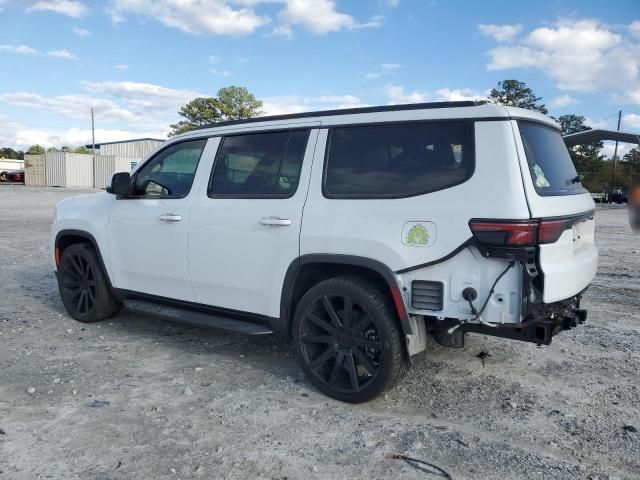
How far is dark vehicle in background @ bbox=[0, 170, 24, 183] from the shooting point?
45438 mm

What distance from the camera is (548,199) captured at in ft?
10.4

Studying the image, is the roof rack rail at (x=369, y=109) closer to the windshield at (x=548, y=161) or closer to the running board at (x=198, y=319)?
the windshield at (x=548, y=161)

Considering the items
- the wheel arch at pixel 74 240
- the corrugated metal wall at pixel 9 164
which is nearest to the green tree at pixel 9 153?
the corrugated metal wall at pixel 9 164

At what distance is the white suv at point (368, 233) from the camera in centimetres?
310

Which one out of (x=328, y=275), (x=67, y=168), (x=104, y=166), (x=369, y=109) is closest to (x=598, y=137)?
(x=369, y=109)

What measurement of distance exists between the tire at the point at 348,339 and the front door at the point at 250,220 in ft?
1.04

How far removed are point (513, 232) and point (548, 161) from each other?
2.64 ft

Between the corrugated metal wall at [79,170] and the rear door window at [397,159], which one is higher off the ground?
the corrugated metal wall at [79,170]

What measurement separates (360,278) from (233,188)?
1356mm

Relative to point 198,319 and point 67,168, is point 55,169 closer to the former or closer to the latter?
point 67,168

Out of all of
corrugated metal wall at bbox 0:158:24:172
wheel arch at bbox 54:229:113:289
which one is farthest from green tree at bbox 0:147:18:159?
wheel arch at bbox 54:229:113:289

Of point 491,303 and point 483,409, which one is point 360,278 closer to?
point 491,303

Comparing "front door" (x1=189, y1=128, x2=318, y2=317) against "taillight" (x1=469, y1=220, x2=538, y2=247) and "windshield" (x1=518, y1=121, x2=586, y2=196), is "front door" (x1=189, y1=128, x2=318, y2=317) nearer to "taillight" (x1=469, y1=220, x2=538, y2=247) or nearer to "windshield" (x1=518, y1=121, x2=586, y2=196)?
"taillight" (x1=469, y1=220, x2=538, y2=247)

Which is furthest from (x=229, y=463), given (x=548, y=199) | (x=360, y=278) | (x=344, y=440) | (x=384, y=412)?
(x=548, y=199)
